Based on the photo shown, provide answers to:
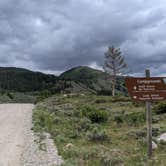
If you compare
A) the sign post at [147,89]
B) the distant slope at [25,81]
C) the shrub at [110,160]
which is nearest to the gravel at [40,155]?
the shrub at [110,160]

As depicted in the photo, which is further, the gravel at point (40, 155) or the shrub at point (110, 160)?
the gravel at point (40, 155)

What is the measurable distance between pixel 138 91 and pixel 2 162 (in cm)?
425

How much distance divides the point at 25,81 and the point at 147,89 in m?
152

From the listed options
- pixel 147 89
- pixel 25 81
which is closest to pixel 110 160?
pixel 147 89

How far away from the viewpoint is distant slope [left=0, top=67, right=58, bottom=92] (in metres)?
140

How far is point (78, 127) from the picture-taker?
1466 cm

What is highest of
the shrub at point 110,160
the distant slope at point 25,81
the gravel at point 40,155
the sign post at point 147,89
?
the distant slope at point 25,81

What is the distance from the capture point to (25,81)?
157250 mm

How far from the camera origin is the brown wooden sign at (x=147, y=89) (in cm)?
819

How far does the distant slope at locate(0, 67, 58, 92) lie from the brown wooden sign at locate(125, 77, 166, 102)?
12587 centimetres

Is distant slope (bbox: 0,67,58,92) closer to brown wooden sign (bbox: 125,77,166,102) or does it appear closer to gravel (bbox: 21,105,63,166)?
gravel (bbox: 21,105,63,166)

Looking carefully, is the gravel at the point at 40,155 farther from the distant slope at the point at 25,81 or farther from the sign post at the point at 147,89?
the distant slope at the point at 25,81

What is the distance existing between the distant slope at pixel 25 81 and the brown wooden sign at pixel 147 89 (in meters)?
126

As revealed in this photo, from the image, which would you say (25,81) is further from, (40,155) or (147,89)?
(147,89)
